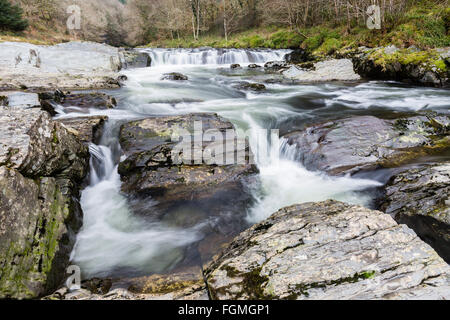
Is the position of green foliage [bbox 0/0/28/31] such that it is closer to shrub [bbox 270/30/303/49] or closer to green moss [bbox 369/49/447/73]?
→ shrub [bbox 270/30/303/49]

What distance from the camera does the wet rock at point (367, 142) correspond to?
14.4ft

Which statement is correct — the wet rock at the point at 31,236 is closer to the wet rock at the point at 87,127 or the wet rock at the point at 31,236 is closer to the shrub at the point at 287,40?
the wet rock at the point at 87,127

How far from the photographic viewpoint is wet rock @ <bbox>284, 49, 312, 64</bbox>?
16730 millimetres

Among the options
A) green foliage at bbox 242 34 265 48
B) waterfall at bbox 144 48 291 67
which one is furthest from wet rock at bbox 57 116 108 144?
green foliage at bbox 242 34 265 48

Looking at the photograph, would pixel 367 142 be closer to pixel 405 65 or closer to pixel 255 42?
pixel 405 65

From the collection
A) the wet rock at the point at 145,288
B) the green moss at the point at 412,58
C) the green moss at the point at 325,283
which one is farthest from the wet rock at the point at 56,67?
the green moss at the point at 412,58

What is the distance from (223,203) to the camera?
411 centimetres

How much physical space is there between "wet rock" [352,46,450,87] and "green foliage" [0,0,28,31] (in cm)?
2986

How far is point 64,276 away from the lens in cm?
266

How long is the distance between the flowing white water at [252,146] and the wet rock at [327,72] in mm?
1054

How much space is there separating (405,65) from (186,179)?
33.8 feet

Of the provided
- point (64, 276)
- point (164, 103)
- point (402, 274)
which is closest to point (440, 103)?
point (402, 274)
